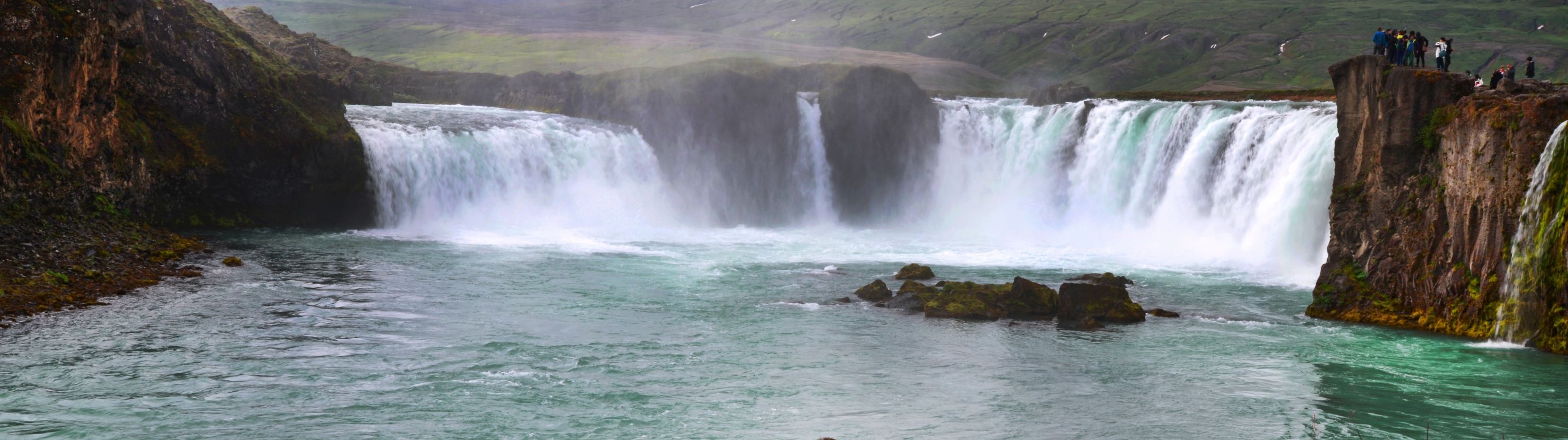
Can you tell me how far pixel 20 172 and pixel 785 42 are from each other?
177312 millimetres

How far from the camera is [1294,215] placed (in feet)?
109

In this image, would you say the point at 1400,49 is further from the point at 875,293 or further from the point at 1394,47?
the point at 875,293

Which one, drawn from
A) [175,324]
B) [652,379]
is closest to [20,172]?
[175,324]

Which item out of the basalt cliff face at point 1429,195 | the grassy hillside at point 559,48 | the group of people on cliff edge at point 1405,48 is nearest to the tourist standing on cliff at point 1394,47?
the group of people on cliff edge at point 1405,48

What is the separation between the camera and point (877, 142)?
52.6 meters

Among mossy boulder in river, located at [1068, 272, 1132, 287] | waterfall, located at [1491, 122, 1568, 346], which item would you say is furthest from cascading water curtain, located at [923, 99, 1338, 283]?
waterfall, located at [1491, 122, 1568, 346]

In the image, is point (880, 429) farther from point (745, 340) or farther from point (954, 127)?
point (954, 127)

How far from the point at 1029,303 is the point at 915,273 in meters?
6.43

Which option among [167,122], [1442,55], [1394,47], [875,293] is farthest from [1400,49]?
[167,122]

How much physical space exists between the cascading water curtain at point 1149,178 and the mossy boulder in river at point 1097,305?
9.50 metres

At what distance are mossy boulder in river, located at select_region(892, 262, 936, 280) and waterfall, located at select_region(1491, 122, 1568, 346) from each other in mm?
13572

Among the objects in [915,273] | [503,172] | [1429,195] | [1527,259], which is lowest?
[915,273]

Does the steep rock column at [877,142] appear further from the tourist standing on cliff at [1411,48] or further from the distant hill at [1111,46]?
the distant hill at [1111,46]

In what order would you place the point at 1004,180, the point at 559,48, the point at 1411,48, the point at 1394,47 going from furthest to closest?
the point at 559,48
the point at 1004,180
the point at 1411,48
the point at 1394,47
